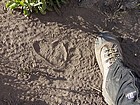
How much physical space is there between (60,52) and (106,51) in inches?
16.6

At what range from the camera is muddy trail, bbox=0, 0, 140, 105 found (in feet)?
10.9

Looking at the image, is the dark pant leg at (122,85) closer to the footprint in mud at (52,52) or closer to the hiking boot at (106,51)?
the hiking boot at (106,51)

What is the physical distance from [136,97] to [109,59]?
0.62 metres

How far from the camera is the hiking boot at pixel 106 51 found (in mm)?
3533

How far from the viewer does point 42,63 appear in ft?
11.3

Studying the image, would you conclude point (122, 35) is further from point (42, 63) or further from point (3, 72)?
point (3, 72)

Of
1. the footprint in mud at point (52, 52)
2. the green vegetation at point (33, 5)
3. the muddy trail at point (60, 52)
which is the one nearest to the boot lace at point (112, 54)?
the muddy trail at point (60, 52)

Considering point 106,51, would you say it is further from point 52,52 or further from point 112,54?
point 52,52

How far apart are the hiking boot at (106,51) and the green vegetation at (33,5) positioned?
495mm

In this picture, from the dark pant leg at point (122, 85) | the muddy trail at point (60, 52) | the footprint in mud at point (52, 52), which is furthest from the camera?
the footprint in mud at point (52, 52)

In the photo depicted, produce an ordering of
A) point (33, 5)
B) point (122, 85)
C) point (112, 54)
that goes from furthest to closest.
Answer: point (112, 54)
point (33, 5)
point (122, 85)

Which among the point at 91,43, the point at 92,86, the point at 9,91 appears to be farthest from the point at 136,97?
the point at 9,91

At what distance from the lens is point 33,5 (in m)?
3.50

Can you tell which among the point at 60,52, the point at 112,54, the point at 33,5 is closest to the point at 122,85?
the point at 112,54
